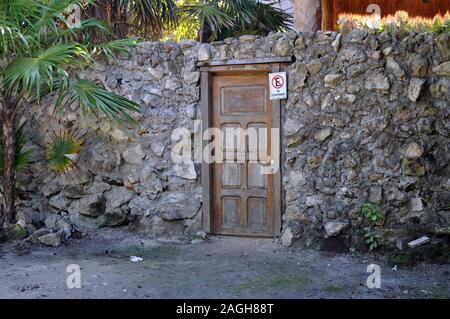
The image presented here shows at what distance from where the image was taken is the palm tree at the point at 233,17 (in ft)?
28.8

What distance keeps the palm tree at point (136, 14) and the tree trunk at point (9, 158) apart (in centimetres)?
225

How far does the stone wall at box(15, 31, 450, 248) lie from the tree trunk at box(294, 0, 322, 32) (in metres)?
1.23

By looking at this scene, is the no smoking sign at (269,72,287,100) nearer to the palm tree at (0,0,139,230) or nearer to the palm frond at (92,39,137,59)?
the palm tree at (0,0,139,230)

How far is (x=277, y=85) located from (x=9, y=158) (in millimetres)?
3160

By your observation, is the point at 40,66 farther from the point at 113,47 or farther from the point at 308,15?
the point at 308,15

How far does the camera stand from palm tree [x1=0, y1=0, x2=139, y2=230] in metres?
6.36

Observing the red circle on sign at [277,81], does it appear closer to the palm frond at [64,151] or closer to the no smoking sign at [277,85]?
the no smoking sign at [277,85]

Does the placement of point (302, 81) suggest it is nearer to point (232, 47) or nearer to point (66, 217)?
point (232, 47)

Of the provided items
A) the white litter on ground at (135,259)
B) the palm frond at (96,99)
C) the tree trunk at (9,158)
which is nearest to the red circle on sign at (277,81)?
the palm frond at (96,99)

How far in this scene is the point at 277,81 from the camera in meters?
6.85

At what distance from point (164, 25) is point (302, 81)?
11.1 feet

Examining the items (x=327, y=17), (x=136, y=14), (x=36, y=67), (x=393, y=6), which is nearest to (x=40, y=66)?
(x=36, y=67)

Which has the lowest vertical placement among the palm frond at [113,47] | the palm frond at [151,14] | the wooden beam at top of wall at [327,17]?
the palm frond at [113,47]

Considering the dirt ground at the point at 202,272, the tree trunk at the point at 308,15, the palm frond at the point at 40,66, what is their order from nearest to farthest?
the dirt ground at the point at 202,272
the palm frond at the point at 40,66
the tree trunk at the point at 308,15
